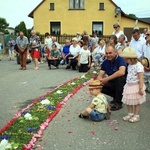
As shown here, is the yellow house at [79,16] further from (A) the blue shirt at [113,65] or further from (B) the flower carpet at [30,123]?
(A) the blue shirt at [113,65]

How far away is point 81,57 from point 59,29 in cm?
2546

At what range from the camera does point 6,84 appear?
10.4 metres

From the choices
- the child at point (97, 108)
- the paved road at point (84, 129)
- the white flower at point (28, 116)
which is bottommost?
the paved road at point (84, 129)

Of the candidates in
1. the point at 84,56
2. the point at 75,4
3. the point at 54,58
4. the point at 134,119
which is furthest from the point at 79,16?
the point at 134,119

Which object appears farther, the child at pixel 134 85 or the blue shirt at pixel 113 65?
the blue shirt at pixel 113 65

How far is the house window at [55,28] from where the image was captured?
38062mm

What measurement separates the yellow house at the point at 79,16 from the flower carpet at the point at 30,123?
29.9 meters

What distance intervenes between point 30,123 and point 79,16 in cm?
3286

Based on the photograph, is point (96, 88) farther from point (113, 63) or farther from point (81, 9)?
point (81, 9)

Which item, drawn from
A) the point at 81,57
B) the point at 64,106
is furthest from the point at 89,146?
the point at 81,57

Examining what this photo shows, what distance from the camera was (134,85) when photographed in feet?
19.2

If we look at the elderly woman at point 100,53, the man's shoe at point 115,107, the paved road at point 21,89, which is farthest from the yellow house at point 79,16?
the man's shoe at point 115,107

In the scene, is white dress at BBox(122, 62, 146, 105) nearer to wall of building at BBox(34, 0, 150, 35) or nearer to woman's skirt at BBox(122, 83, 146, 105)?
woman's skirt at BBox(122, 83, 146, 105)

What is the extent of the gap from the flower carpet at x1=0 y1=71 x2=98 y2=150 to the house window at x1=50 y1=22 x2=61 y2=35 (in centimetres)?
3053
